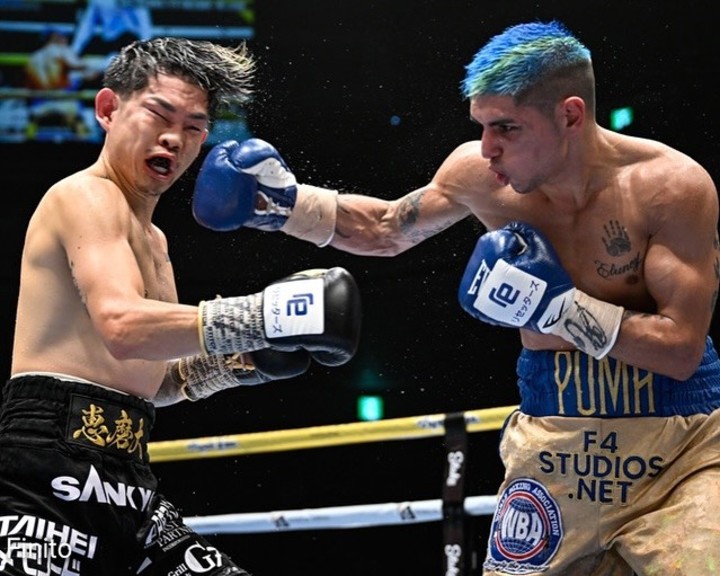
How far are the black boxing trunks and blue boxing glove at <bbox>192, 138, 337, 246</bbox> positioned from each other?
46cm

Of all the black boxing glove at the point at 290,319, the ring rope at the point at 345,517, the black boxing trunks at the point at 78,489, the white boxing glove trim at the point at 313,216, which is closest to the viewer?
the black boxing glove at the point at 290,319

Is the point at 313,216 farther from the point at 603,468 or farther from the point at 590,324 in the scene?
the point at 603,468

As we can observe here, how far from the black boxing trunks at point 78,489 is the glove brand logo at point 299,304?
428mm

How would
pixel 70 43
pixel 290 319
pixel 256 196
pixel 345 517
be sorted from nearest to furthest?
pixel 290 319 → pixel 256 196 → pixel 345 517 → pixel 70 43

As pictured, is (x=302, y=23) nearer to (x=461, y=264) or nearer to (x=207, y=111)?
(x=461, y=264)

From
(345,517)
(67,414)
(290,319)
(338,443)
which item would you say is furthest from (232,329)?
(338,443)

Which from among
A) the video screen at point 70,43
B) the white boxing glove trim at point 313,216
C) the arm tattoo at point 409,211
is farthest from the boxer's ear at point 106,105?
the video screen at point 70,43

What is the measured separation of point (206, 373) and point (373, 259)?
216 centimetres

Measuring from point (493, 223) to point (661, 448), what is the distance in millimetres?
595

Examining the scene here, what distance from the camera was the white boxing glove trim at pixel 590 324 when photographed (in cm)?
212

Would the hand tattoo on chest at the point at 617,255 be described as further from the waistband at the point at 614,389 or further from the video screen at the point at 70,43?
the video screen at the point at 70,43

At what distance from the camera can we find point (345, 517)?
3.20m

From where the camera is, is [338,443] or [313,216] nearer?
[313,216]

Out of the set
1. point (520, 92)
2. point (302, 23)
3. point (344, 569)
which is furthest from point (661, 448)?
point (302, 23)
